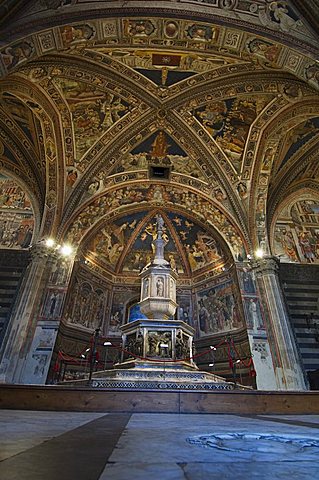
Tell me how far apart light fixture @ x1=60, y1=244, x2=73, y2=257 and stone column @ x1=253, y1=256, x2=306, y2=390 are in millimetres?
7816

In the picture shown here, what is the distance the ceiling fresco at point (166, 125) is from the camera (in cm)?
676

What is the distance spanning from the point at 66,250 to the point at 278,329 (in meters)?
8.82

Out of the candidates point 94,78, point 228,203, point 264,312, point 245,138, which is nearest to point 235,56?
point 245,138

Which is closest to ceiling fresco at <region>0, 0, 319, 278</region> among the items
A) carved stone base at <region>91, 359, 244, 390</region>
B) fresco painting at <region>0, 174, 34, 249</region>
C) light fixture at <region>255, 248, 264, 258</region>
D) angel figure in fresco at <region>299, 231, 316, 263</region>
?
light fixture at <region>255, 248, 264, 258</region>

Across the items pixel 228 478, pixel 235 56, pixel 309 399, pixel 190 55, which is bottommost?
pixel 228 478

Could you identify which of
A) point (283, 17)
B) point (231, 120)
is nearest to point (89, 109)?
point (231, 120)

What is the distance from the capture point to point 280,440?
1.55m

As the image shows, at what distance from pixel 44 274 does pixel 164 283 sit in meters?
4.65

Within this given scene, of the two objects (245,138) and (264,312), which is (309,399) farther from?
(245,138)

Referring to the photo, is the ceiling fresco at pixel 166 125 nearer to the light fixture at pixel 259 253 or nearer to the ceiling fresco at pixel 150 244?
the ceiling fresco at pixel 150 244

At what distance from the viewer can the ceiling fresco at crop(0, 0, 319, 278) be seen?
6.76 metres

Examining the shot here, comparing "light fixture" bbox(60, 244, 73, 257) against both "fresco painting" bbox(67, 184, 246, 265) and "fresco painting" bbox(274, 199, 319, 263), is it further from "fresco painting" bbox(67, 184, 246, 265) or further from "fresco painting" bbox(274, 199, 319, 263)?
"fresco painting" bbox(274, 199, 319, 263)

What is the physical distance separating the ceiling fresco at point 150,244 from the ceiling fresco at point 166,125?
54 millimetres

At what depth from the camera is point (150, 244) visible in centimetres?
1514
